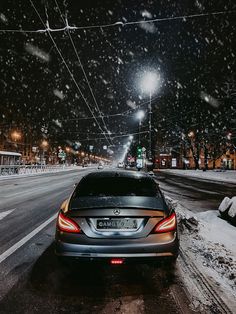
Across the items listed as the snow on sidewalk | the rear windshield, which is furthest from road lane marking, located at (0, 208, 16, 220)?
the snow on sidewalk

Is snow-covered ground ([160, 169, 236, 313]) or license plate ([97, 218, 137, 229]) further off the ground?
license plate ([97, 218, 137, 229])

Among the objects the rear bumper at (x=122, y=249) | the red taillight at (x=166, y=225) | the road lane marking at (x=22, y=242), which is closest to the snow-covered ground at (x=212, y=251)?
the rear bumper at (x=122, y=249)

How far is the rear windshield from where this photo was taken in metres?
4.77

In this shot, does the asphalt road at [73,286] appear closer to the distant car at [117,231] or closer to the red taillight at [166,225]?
the distant car at [117,231]

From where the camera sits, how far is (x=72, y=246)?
4031mm

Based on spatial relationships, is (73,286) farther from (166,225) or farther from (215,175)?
(215,175)

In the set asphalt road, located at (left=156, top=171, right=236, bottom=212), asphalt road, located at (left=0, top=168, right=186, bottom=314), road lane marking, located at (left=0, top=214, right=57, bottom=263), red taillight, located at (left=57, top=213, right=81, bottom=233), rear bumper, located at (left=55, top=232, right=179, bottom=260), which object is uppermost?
red taillight, located at (left=57, top=213, right=81, bottom=233)

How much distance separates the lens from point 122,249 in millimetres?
3938

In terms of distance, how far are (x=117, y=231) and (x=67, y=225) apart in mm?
684

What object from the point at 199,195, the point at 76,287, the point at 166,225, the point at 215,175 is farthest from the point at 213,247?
the point at 215,175

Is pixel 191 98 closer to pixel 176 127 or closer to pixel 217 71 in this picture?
pixel 176 127

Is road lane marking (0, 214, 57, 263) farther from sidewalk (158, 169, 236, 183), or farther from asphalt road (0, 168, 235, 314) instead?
sidewalk (158, 169, 236, 183)

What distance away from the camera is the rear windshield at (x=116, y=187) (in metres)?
4.77

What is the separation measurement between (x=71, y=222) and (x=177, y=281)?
1715mm
